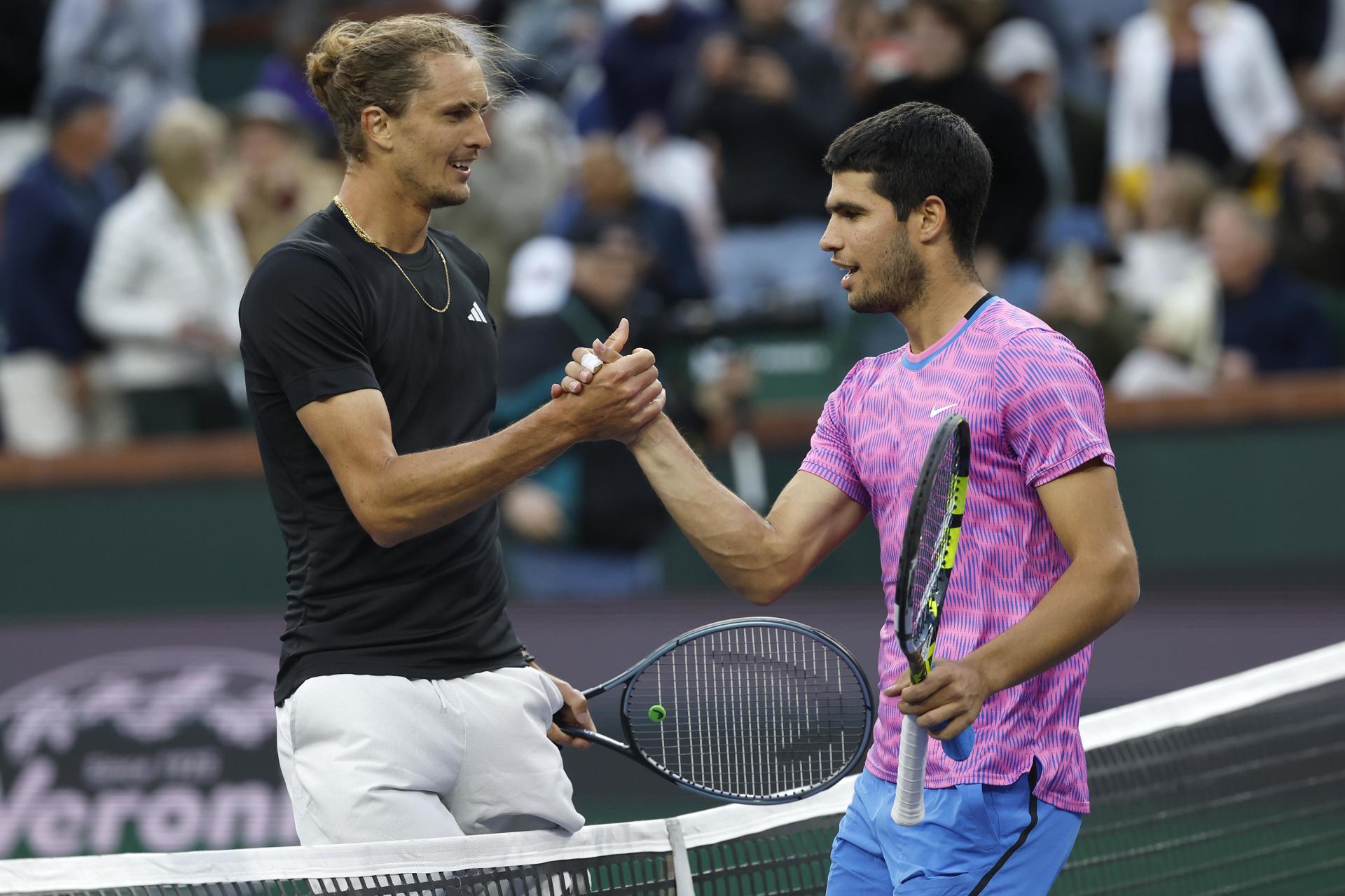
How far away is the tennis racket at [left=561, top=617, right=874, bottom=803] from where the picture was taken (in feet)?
12.3

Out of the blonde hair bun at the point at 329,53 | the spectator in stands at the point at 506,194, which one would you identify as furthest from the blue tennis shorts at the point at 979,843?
the spectator in stands at the point at 506,194

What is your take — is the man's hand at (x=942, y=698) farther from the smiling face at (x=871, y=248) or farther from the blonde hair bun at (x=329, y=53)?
the blonde hair bun at (x=329, y=53)

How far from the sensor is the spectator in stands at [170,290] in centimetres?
915

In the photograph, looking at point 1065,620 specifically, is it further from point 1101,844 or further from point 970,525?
point 1101,844

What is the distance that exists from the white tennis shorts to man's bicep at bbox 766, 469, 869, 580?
565 millimetres

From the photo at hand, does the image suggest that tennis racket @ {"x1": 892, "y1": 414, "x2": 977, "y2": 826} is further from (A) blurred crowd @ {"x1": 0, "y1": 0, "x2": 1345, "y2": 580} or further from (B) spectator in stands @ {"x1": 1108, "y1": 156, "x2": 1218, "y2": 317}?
(B) spectator in stands @ {"x1": 1108, "y1": 156, "x2": 1218, "y2": 317}

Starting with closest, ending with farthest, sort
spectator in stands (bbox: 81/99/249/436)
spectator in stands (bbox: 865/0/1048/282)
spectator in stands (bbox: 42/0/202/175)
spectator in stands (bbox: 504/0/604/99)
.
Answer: spectator in stands (bbox: 865/0/1048/282) → spectator in stands (bbox: 81/99/249/436) → spectator in stands (bbox: 42/0/202/175) → spectator in stands (bbox: 504/0/604/99)

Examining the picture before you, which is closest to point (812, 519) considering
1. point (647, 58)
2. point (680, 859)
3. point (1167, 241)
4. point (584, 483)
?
point (680, 859)

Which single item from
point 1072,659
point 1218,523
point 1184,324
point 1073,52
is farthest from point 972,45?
point 1072,659

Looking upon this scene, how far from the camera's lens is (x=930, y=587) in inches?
123

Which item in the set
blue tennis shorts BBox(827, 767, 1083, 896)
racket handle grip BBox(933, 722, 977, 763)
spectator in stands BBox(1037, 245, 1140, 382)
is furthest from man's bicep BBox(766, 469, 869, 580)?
spectator in stands BBox(1037, 245, 1140, 382)

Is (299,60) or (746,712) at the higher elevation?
(299,60)

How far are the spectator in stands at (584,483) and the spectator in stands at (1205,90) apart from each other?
2844 millimetres

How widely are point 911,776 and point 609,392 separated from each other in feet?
2.95
